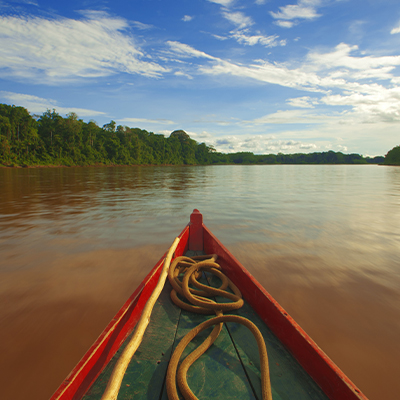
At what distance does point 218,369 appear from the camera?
1.48 meters

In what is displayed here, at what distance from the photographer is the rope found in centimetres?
132

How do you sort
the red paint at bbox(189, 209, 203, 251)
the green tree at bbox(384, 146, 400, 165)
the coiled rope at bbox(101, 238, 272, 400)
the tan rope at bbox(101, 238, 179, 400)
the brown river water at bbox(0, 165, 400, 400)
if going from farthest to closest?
the green tree at bbox(384, 146, 400, 165), the red paint at bbox(189, 209, 203, 251), the brown river water at bbox(0, 165, 400, 400), the coiled rope at bbox(101, 238, 272, 400), the tan rope at bbox(101, 238, 179, 400)

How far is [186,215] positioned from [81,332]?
5.38 m

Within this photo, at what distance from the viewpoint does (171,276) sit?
93.6 inches

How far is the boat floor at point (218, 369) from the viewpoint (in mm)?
1324

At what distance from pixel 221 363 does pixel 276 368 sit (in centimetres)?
32

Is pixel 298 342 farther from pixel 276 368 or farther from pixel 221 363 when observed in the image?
pixel 221 363

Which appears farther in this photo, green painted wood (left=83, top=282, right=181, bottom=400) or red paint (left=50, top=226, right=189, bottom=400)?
green painted wood (left=83, top=282, right=181, bottom=400)

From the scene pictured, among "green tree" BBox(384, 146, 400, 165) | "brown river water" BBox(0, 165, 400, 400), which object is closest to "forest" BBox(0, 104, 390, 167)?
"brown river water" BBox(0, 165, 400, 400)

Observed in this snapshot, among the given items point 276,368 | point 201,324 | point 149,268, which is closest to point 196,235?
point 149,268

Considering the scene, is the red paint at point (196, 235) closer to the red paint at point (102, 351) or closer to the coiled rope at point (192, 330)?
the coiled rope at point (192, 330)

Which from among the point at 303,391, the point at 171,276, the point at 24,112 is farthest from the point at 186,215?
the point at 24,112

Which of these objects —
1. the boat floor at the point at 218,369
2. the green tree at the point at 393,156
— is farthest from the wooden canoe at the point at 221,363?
the green tree at the point at 393,156

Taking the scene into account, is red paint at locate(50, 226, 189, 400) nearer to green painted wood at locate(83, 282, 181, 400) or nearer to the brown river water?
green painted wood at locate(83, 282, 181, 400)
